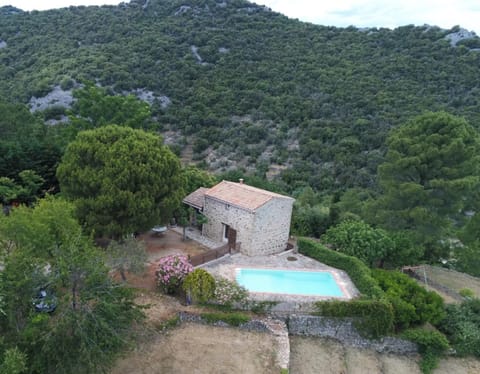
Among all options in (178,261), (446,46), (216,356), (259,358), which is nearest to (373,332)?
(259,358)

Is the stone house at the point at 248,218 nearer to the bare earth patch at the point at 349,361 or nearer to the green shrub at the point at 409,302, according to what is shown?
the green shrub at the point at 409,302

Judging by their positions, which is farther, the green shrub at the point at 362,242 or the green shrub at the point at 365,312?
the green shrub at the point at 362,242

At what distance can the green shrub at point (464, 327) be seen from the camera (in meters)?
16.8

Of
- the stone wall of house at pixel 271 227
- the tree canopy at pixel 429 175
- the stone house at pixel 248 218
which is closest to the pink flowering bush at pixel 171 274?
the stone house at pixel 248 218

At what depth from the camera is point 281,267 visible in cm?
1934

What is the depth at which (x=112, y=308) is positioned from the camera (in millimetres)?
10930

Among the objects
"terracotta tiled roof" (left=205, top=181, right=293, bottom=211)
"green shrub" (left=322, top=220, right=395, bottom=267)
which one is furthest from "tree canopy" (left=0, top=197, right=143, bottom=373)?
"green shrub" (left=322, top=220, right=395, bottom=267)

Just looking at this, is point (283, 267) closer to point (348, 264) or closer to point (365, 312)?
point (348, 264)

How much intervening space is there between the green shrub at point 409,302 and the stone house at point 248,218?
212 inches

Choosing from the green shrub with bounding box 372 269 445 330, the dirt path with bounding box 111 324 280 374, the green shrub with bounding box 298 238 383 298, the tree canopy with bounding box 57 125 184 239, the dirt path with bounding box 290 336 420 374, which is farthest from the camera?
the tree canopy with bounding box 57 125 184 239

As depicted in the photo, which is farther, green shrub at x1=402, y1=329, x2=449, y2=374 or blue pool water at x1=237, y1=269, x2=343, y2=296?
blue pool water at x1=237, y1=269, x2=343, y2=296

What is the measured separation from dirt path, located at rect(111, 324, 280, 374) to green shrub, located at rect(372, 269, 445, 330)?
238 inches

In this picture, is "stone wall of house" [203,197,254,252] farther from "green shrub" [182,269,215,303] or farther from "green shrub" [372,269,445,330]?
"green shrub" [372,269,445,330]

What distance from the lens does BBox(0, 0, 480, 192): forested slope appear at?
39938mm
